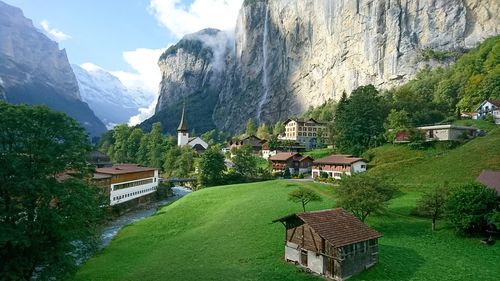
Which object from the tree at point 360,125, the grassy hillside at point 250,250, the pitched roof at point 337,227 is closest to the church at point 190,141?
the tree at point 360,125

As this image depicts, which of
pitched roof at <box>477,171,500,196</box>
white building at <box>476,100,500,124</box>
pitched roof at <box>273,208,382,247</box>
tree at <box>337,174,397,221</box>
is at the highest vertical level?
white building at <box>476,100,500,124</box>

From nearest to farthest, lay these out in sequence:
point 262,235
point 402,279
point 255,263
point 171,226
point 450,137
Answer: point 402,279, point 255,263, point 262,235, point 171,226, point 450,137

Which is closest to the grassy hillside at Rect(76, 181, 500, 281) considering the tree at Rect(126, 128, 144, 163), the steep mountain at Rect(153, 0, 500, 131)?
the tree at Rect(126, 128, 144, 163)

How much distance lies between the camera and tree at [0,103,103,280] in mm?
18469

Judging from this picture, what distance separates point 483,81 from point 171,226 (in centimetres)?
8701

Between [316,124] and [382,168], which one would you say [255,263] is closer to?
[382,168]

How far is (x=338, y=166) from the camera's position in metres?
69.8

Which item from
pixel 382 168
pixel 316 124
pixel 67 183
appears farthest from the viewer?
pixel 316 124

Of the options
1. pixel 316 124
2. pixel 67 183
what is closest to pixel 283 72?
pixel 316 124

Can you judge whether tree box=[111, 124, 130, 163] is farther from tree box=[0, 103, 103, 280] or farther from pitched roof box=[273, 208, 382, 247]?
tree box=[0, 103, 103, 280]

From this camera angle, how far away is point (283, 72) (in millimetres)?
196625

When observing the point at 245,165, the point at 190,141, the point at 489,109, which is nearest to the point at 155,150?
the point at 190,141

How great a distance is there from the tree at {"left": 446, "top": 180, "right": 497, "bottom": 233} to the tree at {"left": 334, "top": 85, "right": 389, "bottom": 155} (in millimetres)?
43000

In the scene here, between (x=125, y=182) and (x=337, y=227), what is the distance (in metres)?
46.7
